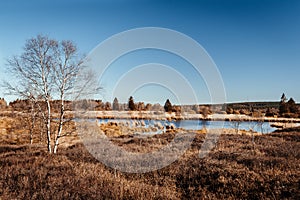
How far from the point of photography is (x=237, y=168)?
8250 mm

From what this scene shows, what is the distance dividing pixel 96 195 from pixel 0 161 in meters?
7.22

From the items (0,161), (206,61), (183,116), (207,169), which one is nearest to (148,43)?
(206,61)

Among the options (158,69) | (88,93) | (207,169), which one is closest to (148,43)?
(158,69)

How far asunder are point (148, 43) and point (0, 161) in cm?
962

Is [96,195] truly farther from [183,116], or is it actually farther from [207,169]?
[183,116]

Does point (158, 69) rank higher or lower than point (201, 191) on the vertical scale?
higher

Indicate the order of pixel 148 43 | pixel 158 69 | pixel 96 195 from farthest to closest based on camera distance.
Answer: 1. pixel 158 69
2. pixel 148 43
3. pixel 96 195

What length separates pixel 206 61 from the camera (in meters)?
11.8

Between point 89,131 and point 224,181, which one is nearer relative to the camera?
point 224,181

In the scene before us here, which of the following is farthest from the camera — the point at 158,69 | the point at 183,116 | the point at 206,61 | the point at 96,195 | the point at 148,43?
the point at 183,116

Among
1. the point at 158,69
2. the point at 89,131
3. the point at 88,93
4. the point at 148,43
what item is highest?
the point at 148,43

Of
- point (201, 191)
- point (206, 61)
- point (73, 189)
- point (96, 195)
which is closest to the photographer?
point (96, 195)

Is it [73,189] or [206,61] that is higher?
[206,61]

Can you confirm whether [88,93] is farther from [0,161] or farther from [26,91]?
[0,161]
